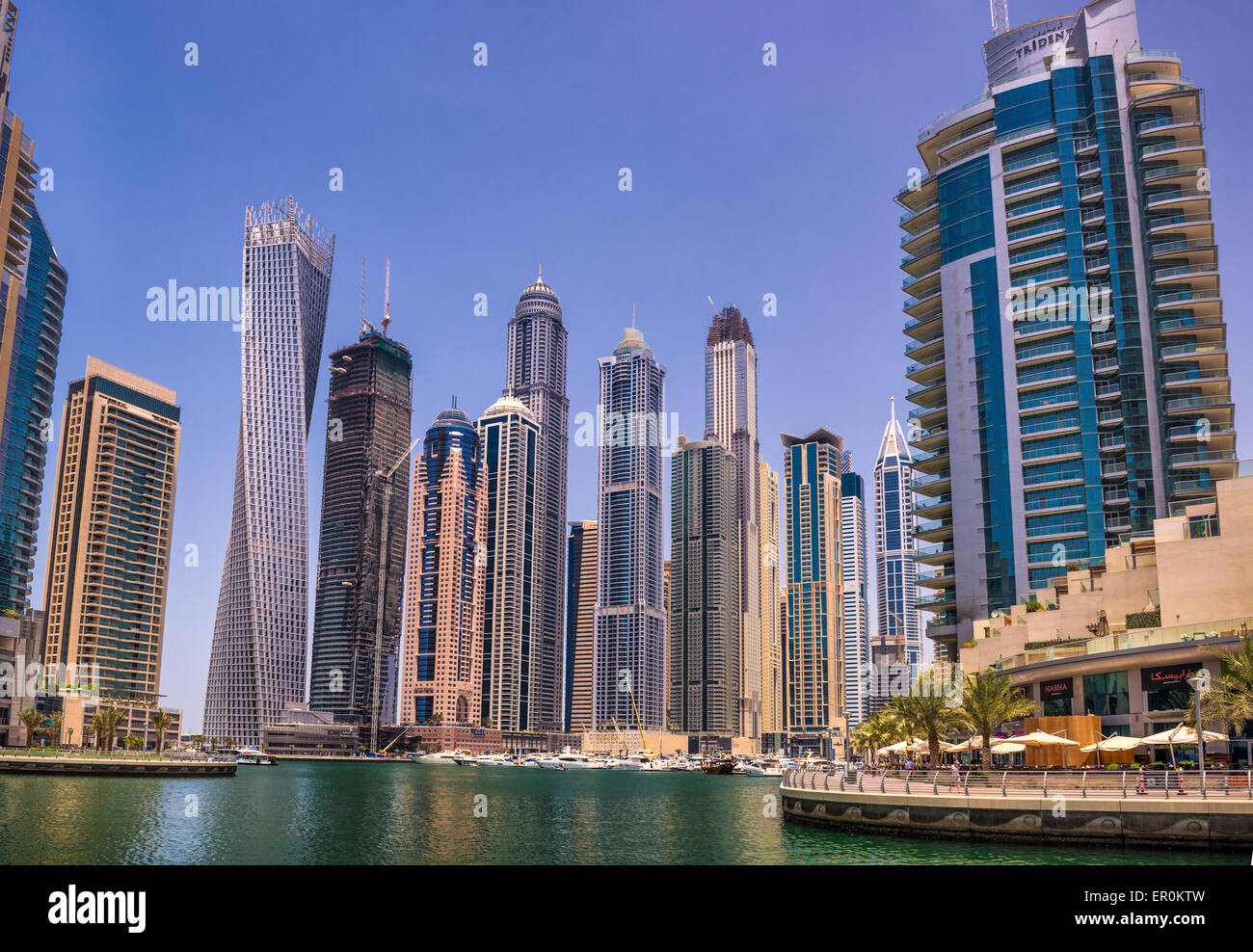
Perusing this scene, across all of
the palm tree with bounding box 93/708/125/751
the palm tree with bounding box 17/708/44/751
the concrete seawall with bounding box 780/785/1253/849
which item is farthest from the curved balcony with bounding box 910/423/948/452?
the palm tree with bounding box 17/708/44/751

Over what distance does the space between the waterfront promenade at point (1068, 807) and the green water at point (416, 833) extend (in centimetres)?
97

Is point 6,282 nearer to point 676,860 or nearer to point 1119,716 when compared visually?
point 676,860

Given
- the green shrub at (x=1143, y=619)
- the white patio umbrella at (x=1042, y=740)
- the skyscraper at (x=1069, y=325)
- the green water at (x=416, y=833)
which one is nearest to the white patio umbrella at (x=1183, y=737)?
the white patio umbrella at (x=1042, y=740)

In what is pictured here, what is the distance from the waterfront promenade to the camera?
4425 cm

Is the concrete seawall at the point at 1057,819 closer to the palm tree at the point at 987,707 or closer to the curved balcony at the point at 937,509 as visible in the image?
the palm tree at the point at 987,707

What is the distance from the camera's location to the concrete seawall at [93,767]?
128 m

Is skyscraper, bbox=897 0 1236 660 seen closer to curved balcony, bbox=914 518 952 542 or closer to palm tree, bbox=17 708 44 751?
curved balcony, bbox=914 518 952 542

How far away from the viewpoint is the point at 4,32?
498 feet

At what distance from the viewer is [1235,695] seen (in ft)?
184

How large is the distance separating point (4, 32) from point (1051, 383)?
158 meters

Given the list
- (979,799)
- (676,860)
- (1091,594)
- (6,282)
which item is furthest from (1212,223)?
(6,282)

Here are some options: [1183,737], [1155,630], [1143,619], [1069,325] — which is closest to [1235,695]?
[1183,737]

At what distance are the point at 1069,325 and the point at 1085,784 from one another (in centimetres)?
8205

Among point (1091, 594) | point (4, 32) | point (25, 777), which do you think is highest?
point (4, 32)
